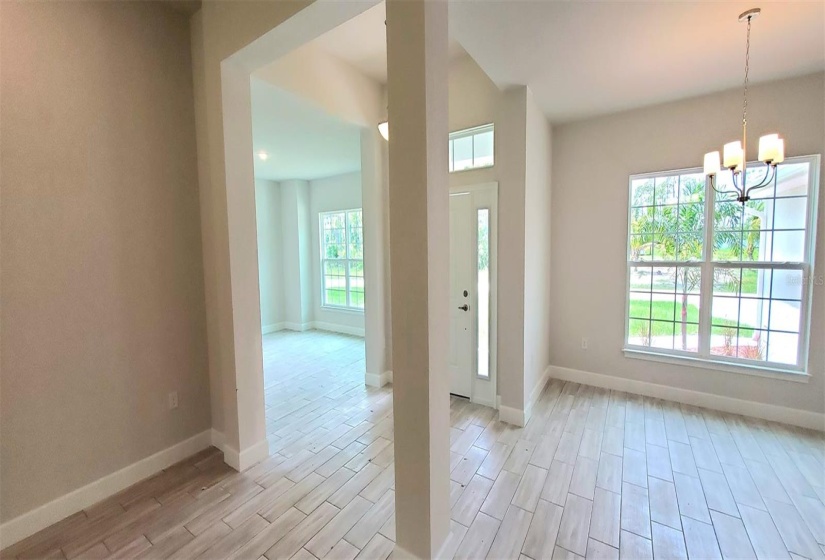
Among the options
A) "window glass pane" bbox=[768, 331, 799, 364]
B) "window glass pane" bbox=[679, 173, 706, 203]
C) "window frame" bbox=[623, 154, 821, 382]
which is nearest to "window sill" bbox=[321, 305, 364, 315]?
"window frame" bbox=[623, 154, 821, 382]

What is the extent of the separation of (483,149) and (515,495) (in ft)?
9.07

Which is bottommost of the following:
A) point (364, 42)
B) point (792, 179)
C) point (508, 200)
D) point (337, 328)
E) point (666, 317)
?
point (337, 328)

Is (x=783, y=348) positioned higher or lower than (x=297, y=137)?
lower

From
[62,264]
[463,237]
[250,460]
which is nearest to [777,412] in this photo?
[463,237]

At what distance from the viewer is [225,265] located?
7.23 feet

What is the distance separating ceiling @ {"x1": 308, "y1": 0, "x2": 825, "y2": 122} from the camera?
187 centimetres

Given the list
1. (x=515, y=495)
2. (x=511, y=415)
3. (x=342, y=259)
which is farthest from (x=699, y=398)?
(x=342, y=259)

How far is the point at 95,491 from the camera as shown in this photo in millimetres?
1956

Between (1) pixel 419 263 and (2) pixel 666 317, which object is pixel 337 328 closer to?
(2) pixel 666 317

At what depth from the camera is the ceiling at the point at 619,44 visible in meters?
1.87

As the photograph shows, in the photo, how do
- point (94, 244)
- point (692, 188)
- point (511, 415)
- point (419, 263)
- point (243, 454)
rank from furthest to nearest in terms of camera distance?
point (692, 188), point (511, 415), point (243, 454), point (94, 244), point (419, 263)

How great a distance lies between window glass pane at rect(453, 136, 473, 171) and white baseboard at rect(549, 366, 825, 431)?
250cm

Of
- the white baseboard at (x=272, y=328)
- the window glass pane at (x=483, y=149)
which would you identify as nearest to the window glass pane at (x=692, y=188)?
the window glass pane at (x=483, y=149)

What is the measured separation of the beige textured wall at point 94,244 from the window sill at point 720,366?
407 centimetres
